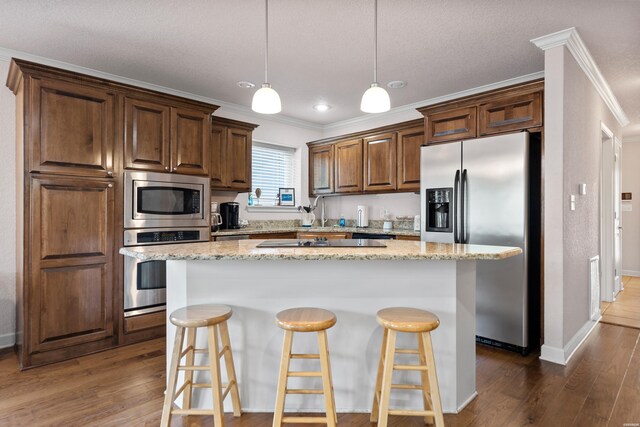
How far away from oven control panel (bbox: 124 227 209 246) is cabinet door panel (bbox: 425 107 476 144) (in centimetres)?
244

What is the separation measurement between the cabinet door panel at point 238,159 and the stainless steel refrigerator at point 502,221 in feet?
7.54

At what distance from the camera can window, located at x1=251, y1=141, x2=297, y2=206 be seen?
4.96m

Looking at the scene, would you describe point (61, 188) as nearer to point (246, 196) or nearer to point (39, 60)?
point (39, 60)

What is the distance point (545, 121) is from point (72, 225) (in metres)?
3.72

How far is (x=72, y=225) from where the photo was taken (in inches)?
113

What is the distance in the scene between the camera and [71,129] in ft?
9.43

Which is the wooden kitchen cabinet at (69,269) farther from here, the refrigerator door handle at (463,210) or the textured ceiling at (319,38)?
the refrigerator door handle at (463,210)

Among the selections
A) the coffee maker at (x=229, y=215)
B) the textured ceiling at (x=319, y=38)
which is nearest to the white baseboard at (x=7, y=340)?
the coffee maker at (x=229, y=215)

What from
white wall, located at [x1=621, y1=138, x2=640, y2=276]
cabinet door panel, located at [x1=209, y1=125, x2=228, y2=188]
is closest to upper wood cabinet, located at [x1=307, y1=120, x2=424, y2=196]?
cabinet door panel, located at [x1=209, y1=125, x2=228, y2=188]

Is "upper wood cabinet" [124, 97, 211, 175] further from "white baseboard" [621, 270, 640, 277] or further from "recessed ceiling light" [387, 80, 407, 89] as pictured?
"white baseboard" [621, 270, 640, 277]

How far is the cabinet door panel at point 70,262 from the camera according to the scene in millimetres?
2721

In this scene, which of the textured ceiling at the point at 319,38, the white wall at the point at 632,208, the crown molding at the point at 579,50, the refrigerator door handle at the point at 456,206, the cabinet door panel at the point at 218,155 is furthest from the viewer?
the white wall at the point at 632,208

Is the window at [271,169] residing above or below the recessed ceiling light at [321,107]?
below

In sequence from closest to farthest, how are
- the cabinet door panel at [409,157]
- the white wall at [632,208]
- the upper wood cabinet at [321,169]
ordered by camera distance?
the cabinet door panel at [409,157] < the upper wood cabinet at [321,169] < the white wall at [632,208]
